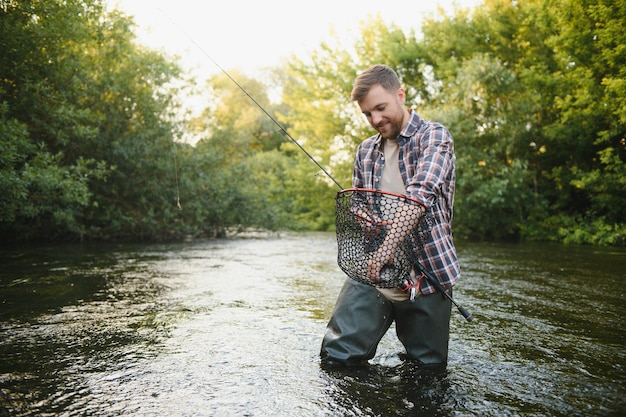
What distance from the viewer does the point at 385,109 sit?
2.76 m

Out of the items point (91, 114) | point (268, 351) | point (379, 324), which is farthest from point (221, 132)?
point (379, 324)

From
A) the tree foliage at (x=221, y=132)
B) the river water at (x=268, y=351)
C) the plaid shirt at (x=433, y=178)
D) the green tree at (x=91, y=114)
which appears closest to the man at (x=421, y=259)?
the plaid shirt at (x=433, y=178)

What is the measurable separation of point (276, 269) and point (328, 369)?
15.7 feet

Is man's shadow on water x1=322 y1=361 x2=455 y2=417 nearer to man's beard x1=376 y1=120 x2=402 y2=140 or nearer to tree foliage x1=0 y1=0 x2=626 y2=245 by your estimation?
Answer: man's beard x1=376 y1=120 x2=402 y2=140

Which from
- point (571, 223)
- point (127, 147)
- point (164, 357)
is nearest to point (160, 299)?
point (164, 357)

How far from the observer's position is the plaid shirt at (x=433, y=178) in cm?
257

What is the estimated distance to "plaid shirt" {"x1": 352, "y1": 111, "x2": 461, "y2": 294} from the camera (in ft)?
8.45

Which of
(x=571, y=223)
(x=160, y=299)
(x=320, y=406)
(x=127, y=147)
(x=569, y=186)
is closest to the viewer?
(x=320, y=406)

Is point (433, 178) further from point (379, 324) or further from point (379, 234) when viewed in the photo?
point (379, 324)

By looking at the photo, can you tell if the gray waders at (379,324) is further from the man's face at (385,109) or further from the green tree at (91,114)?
the green tree at (91,114)

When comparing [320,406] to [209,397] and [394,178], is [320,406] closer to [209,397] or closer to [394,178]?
[209,397]

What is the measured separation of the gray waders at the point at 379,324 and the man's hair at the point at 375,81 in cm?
102

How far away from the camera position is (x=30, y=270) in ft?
22.6

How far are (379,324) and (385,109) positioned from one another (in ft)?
3.74
